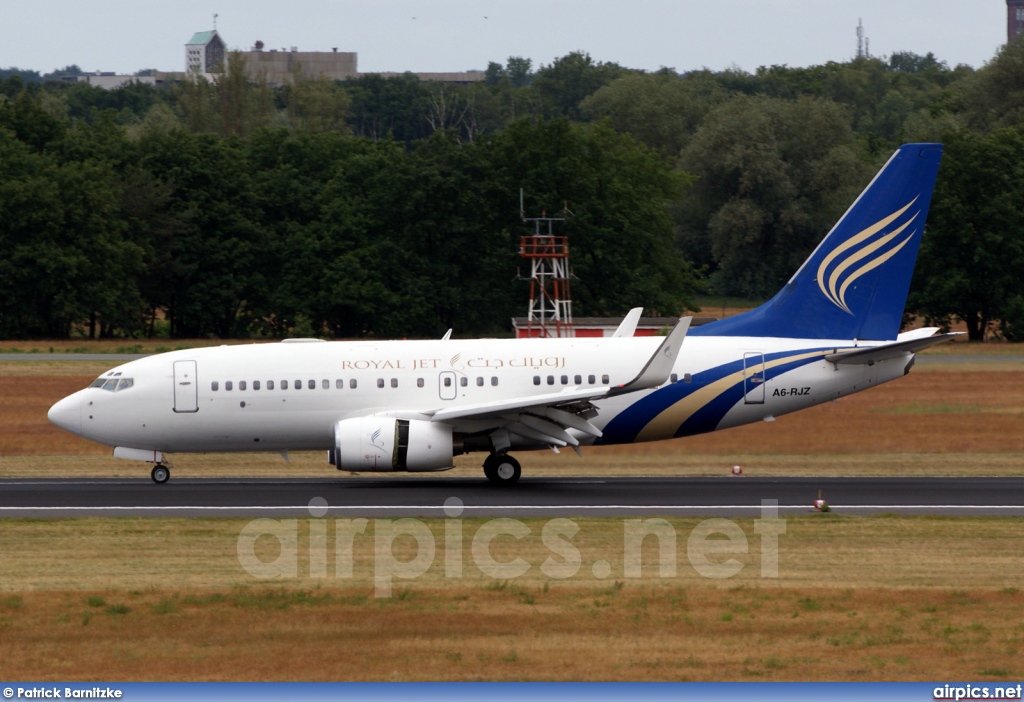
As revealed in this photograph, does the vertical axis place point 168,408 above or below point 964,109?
below

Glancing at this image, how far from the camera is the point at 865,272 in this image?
3078 centimetres

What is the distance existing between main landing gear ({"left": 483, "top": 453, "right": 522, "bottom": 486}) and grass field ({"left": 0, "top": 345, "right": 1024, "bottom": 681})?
17.0ft

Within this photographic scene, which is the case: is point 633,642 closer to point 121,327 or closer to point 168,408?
point 168,408

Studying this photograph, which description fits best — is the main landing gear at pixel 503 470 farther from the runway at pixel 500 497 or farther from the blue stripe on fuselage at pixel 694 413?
the blue stripe on fuselage at pixel 694 413

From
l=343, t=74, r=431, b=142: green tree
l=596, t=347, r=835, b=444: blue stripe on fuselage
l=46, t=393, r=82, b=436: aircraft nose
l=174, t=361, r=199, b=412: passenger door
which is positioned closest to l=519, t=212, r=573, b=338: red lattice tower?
l=596, t=347, r=835, b=444: blue stripe on fuselage

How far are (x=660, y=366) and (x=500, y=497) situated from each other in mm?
4034

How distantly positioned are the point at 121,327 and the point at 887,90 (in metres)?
141

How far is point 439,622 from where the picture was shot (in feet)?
54.6

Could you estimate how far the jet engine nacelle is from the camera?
27594 millimetres

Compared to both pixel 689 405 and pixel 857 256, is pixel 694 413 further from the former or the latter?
pixel 857 256

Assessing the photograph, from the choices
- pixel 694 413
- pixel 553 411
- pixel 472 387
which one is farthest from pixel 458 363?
pixel 694 413

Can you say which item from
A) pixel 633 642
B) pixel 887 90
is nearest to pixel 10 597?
pixel 633 642

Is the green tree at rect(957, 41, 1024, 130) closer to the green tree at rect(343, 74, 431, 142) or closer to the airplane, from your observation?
the airplane

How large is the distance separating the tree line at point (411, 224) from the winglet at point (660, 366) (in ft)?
164
